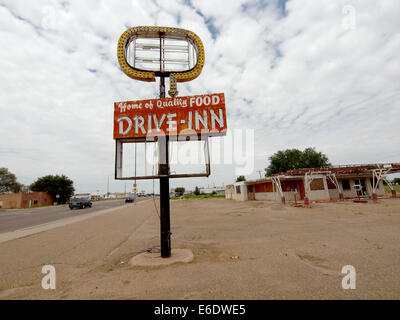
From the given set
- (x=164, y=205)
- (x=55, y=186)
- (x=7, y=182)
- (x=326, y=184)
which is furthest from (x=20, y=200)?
(x=326, y=184)

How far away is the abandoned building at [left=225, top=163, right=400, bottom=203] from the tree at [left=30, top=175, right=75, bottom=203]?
48.3 m

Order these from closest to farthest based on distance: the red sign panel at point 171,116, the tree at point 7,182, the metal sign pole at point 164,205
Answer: the metal sign pole at point 164,205
the red sign panel at point 171,116
the tree at point 7,182

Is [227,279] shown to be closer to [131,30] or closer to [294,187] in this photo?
[131,30]

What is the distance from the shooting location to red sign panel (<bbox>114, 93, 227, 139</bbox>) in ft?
18.4

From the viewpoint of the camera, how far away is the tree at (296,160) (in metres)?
47.2

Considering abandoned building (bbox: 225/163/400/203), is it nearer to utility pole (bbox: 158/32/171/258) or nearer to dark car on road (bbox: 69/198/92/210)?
utility pole (bbox: 158/32/171/258)

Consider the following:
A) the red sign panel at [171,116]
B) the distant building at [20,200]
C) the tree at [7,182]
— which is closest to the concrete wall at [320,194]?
the red sign panel at [171,116]

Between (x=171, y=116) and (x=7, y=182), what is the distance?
84924mm

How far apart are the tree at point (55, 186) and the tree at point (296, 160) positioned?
5417 cm

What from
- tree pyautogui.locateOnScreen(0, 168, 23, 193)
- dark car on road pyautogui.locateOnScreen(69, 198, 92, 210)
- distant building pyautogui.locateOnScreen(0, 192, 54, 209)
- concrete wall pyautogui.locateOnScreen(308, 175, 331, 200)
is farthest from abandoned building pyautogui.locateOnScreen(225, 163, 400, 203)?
tree pyautogui.locateOnScreen(0, 168, 23, 193)

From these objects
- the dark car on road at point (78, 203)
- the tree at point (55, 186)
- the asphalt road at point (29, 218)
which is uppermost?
the tree at point (55, 186)

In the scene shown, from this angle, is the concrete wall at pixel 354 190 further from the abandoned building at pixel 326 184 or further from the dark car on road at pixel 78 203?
the dark car on road at pixel 78 203
